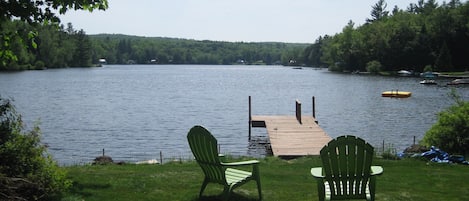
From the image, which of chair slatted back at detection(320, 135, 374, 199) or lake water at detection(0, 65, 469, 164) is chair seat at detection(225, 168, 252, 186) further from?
lake water at detection(0, 65, 469, 164)

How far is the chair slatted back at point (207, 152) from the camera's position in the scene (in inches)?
259

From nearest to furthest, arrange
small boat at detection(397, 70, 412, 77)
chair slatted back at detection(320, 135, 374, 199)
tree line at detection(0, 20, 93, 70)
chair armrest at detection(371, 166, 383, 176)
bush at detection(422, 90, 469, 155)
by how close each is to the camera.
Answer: chair slatted back at detection(320, 135, 374, 199) → chair armrest at detection(371, 166, 383, 176) → bush at detection(422, 90, 469, 155) → small boat at detection(397, 70, 412, 77) → tree line at detection(0, 20, 93, 70)

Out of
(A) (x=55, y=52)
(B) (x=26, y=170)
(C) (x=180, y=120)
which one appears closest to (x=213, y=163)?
(B) (x=26, y=170)

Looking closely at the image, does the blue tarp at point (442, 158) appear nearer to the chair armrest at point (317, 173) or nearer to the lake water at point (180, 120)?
the chair armrest at point (317, 173)

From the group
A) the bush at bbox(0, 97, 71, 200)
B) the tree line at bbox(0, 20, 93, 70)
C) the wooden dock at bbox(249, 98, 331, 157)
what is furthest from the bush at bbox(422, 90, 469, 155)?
the tree line at bbox(0, 20, 93, 70)

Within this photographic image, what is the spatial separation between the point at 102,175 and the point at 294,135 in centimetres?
1080

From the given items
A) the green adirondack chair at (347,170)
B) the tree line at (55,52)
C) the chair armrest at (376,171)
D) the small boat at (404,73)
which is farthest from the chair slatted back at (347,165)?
the small boat at (404,73)

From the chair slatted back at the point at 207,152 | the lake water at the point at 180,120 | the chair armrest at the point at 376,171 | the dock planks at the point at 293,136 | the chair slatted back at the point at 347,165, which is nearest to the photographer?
the chair slatted back at the point at 347,165

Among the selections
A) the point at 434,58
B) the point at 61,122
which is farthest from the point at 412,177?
the point at 434,58

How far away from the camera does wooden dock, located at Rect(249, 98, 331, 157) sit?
15.2 meters

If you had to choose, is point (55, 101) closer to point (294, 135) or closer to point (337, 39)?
point (294, 135)

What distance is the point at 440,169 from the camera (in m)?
10.0

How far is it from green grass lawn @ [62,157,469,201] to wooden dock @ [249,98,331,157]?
489cm

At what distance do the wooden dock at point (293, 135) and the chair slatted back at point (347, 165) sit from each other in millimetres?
8114
